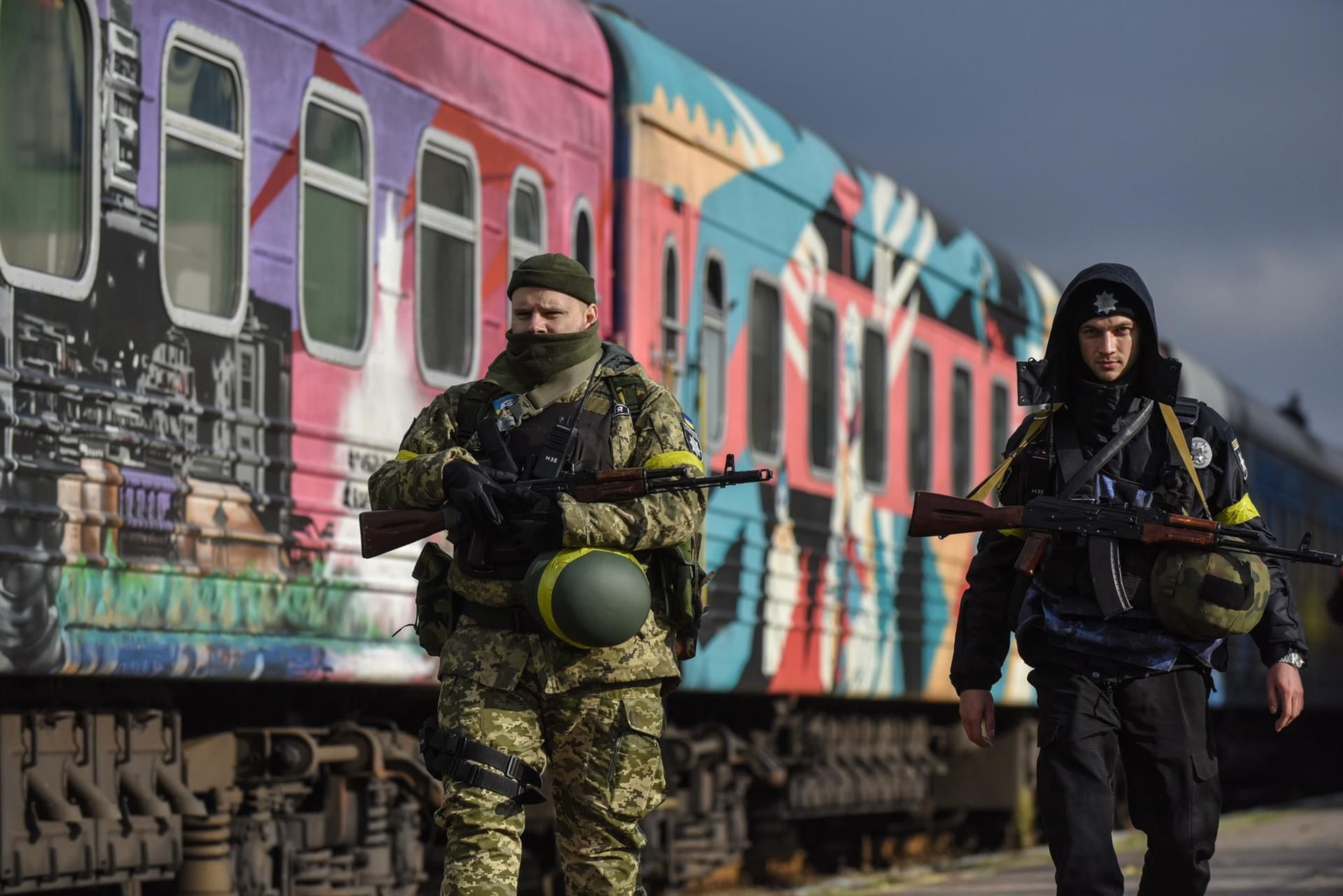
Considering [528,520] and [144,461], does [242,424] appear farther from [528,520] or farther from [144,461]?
[528,520]

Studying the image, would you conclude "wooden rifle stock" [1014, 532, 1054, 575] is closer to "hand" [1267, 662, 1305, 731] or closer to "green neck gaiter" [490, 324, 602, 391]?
"hand" [1267, 662, 1305, 731]

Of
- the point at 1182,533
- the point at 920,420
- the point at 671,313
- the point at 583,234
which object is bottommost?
the point at 1182,533

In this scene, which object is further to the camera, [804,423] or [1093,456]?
[804,423]

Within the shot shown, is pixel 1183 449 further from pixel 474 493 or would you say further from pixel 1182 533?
pixel 474 493

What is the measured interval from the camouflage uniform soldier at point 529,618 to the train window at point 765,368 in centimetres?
603

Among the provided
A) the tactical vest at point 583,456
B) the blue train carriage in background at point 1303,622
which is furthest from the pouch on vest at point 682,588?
the blue train carriage in background at point 1303,622

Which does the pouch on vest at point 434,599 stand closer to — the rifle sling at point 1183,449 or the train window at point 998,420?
the rifle sling at point 1183,449

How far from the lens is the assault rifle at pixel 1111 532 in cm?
561

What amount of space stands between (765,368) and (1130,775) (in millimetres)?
6542

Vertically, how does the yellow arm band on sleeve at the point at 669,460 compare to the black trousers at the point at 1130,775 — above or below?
above

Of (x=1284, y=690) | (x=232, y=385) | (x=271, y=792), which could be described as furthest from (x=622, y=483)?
(x=271, y=792)

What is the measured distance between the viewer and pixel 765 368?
1216 centimetres

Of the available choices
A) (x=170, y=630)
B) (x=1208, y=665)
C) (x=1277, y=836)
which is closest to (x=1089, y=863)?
(x=1208, y=665)

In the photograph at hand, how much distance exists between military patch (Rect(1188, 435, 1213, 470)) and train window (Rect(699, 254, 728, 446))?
5491 millimetres
